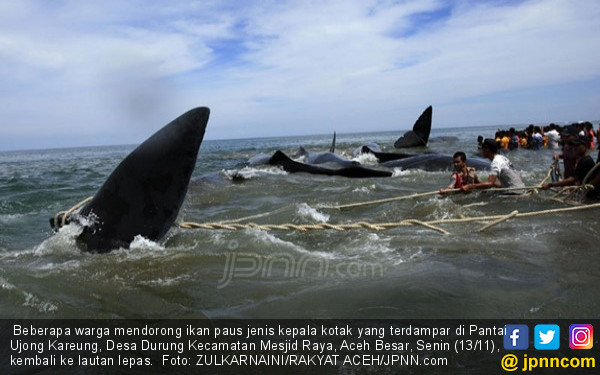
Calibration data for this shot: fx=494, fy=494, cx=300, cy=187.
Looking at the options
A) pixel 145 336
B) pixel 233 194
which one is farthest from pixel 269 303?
pixel 233 194

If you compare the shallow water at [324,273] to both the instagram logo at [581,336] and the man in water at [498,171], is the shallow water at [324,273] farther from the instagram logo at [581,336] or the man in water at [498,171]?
the man in water at [498,171]

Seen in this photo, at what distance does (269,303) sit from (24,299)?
200 centimetres

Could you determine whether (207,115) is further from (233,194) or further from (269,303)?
A: (233,194)

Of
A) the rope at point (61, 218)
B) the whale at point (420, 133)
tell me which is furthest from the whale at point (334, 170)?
the whale at point (420, 133)

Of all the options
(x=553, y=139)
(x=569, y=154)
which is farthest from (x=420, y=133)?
(x=569, y=154)

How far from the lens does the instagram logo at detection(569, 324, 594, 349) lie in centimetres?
285

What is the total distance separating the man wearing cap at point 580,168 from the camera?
738 centimetres

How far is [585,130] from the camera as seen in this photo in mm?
20016

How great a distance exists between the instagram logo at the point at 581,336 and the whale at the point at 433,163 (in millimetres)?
10378

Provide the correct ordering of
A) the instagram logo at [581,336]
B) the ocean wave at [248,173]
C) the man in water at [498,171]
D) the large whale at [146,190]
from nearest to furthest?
the instagram logo at [581,336] < the large whale at [146,190] < the man in water at [498,171] < the ocean wave at [248,173]

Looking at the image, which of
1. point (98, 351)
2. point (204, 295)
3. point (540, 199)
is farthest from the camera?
point (540, 199)

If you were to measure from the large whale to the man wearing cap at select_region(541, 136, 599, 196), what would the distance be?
5.43 metres

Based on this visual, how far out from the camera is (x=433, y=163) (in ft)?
45.9

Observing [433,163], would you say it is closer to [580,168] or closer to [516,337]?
[580,168]
